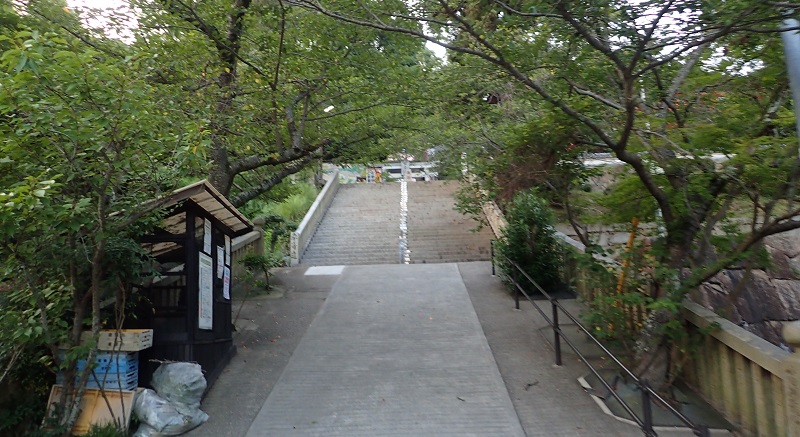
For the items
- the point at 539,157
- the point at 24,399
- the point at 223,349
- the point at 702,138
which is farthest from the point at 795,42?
the point at 24,399

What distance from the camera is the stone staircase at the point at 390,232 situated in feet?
52.3

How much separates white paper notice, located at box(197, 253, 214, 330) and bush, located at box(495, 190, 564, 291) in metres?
5.37

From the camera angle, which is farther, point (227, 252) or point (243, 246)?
point (243, 246)

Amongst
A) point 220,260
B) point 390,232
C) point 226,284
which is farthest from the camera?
point 390,232

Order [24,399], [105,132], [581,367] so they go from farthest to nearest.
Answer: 1. [581,367]
2. [24,399]
3. [105,132]

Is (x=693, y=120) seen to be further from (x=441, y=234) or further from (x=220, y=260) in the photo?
(x=441, y=234)

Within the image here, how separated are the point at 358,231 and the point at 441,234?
118 inches

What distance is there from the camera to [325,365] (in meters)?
6.60

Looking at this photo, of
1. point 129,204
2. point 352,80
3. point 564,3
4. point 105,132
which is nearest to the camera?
point 105,132

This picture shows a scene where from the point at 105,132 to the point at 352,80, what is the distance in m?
6.46

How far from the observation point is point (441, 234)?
Answer: 1800cm

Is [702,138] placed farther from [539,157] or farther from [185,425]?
[185,425]

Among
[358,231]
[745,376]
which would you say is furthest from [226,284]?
[358,231]

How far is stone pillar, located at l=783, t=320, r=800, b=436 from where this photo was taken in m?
3.78
